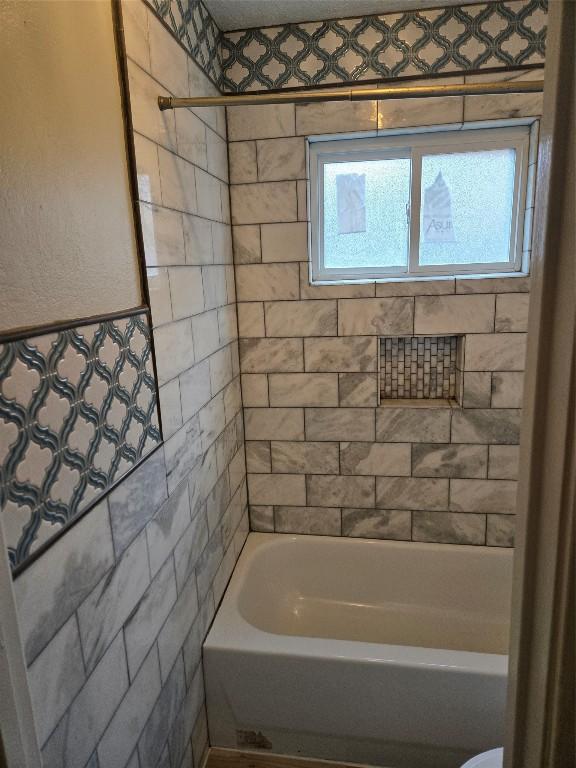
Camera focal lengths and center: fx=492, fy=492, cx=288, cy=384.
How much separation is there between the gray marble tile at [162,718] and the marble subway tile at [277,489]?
102cm

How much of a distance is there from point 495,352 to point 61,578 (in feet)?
6.36

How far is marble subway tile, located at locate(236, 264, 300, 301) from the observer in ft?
7.46

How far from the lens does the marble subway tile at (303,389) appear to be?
235 cm

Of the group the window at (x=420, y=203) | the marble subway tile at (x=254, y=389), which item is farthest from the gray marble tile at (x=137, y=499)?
the window at (x=420, y=203)

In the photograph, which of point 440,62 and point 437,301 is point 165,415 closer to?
point 437,301

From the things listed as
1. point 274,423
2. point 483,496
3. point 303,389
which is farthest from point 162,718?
point 483,496

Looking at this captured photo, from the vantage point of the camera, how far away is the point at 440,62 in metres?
2.02

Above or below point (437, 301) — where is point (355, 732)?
below

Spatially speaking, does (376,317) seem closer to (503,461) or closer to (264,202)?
(264,202)

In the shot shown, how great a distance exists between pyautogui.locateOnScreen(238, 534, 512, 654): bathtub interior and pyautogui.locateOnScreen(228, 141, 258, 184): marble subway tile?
174 cm

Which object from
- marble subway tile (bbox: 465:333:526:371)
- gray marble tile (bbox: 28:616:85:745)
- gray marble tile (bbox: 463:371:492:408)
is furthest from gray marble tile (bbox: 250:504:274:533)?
gray marble tile (bbox: 28:616:85:745)

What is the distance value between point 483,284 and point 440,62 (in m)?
0.92

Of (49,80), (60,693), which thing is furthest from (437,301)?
(60,693)

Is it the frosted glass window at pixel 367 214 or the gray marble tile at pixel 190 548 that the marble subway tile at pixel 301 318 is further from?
the gray marble tile at pixel 190 548
